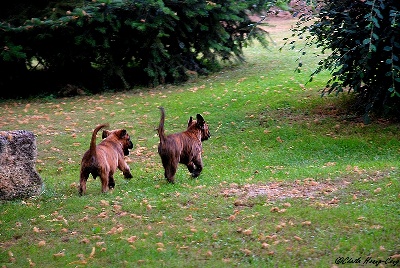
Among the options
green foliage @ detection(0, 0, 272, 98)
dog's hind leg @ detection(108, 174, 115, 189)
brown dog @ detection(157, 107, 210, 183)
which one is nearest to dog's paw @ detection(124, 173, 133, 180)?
dog's hind leg @ detection(108, 174, 115, 189)

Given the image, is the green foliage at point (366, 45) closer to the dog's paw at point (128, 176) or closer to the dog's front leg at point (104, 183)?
the dog's paw at point (128, 176)

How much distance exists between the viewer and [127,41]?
70.9 feet

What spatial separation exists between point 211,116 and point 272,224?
29.1 feet

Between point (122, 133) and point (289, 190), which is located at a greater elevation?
point (122, 133)

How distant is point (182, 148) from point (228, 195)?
152cm

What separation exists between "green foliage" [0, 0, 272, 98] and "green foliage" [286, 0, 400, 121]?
5.23m

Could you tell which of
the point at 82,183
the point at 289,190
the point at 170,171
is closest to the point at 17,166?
the point at 82,183

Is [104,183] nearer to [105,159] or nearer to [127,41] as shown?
[105,159]

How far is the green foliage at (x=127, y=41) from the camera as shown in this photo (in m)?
20.0

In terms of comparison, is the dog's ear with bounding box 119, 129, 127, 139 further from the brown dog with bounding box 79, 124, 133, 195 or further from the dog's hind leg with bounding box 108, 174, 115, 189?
the dog's hind leg with bounding box 108, 174, 115, 189

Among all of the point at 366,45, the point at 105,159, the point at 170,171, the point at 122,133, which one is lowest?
the point at 170,171

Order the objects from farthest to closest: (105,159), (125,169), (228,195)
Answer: (125,169) < (105,159) < (228,195)

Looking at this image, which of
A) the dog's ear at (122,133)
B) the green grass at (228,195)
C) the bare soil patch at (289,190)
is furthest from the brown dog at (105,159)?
the bare soil patch at (289,190)

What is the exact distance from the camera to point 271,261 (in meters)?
7.52
